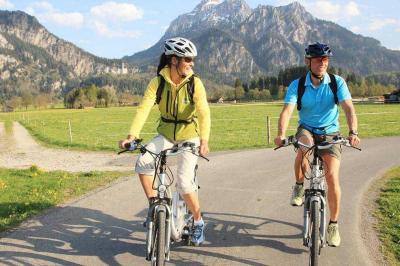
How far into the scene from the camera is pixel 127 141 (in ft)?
16.3

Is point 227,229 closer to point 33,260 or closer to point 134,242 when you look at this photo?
point 134,242

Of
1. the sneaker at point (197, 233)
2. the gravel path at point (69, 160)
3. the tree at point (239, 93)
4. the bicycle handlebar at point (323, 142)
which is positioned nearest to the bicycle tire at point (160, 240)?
the sneaker at point (197, 233)

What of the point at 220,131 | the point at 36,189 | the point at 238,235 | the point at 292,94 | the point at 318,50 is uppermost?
the point at 318,50

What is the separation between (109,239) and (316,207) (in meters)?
2.97

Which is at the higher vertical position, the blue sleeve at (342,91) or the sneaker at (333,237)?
the blue sleeve at (342,91)

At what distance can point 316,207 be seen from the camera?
16.6 ft

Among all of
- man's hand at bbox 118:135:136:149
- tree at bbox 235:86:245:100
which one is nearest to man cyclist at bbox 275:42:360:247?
man's hand at bbox 118:135:136:149

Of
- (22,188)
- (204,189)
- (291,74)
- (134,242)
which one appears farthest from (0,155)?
(291,74)

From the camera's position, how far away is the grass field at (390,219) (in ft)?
18.3

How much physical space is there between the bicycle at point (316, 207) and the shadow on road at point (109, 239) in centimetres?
73

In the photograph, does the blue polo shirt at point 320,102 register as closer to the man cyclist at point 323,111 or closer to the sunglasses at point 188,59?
the man cyclist at point 323,111

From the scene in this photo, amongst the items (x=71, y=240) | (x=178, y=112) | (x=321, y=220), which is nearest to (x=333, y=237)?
(x=321, y=220)

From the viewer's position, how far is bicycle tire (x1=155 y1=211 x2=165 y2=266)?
15.2 ft

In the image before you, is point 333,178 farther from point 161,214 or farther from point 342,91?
point 161,214
